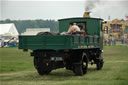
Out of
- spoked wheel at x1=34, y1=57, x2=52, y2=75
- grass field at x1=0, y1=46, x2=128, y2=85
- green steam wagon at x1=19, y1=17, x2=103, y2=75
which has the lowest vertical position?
grass field at x1=0, y1=46, x2=128, y2=85

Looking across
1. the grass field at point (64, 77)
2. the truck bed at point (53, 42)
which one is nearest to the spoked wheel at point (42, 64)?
the grass field at point (64, 77)

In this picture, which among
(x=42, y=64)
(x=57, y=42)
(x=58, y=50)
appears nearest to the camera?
(x=57, y=42)

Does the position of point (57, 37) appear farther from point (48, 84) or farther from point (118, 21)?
point (118, 21)

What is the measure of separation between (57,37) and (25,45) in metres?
1.49

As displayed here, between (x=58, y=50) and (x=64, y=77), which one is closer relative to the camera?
(x=58, y=50)

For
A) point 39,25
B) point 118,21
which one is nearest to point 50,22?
point 39,25

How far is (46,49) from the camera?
43.2 ft

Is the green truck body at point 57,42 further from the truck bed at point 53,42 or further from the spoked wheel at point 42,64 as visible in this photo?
the spoked wheel at point 42,64

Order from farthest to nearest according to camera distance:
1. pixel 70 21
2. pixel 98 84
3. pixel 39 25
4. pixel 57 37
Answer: pixel 39 25, pixel 70 21, pixel 57 37, pixel 98 84

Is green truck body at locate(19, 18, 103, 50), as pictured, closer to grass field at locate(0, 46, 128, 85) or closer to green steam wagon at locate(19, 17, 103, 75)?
green steam wagon at locate(19, 17, 103, 75)

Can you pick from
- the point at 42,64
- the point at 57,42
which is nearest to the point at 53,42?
the point at 57,42

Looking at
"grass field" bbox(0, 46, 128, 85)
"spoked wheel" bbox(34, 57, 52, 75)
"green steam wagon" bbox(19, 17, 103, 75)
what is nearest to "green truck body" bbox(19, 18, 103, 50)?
"green steam wagon" bbox(19, 17, 103, 75)

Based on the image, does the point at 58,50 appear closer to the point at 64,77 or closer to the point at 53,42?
the point at 53,42

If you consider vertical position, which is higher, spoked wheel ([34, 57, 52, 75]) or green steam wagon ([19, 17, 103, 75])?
green steam wagon ([19, 17, 103, 75])
